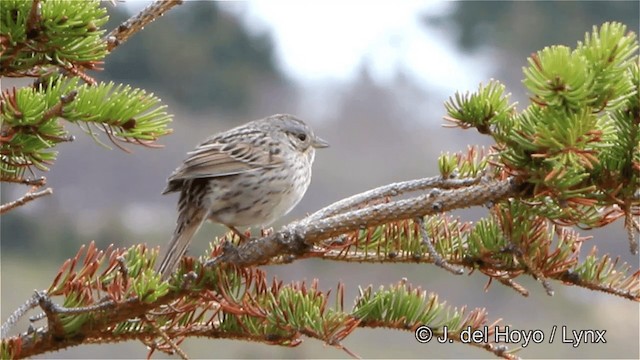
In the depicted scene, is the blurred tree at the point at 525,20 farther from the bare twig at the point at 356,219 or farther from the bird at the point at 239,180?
the bare twig at the point at 356,219

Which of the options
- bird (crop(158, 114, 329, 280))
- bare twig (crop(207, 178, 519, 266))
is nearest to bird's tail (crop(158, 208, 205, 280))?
bird (crop(158, 114, 329, 280))

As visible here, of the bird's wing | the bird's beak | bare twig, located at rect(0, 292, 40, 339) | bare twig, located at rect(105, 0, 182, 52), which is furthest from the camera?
the bird's beak

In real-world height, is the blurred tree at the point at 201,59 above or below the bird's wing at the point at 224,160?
above

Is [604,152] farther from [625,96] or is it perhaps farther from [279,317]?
[279,317]

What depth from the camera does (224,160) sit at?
3.94 metres

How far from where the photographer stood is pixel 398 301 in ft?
8.30

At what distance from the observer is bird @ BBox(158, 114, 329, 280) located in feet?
12.2

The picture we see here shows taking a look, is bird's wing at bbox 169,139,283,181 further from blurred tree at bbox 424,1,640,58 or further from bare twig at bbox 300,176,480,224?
blurred tree at bbox 424,1,640,58

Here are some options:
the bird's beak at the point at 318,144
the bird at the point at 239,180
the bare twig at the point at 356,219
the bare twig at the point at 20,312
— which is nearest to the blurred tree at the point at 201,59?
the bird's beak at the point at 318,144

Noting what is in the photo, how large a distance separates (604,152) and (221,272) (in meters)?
0.91

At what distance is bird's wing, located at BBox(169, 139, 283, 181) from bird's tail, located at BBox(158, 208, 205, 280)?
0.14 m

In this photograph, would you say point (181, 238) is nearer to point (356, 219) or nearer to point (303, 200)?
point (356, 219)

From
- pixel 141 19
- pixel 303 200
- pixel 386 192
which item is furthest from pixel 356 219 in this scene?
pixel 303 200

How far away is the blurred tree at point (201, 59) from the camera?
15328 mm
